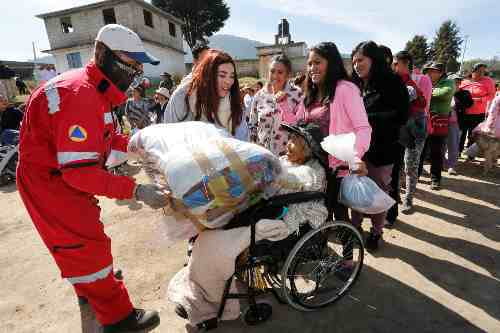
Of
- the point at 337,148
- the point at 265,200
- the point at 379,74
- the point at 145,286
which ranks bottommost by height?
the point at 145,286

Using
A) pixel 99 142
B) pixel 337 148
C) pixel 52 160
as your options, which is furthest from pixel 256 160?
pixel 52 160

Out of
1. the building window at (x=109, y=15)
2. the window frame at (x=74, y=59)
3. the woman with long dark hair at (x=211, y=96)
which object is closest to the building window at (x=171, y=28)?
the building window at (x=109, y=15)

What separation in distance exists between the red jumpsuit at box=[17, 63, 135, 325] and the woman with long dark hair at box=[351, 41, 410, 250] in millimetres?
2128

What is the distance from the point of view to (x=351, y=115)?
2.24 metres

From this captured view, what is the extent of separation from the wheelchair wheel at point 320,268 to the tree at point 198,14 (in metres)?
32.9

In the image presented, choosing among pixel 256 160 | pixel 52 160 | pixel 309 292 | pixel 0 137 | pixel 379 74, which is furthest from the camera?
pixel 0 137

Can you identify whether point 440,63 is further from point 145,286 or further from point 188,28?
point 188,28

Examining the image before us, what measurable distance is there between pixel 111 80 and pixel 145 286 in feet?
6.31

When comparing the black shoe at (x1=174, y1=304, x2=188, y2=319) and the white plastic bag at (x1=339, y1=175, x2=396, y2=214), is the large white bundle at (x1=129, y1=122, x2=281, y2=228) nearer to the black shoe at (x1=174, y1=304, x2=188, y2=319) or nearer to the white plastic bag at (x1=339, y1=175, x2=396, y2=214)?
the white plastic bag at (x1=339, y1=175, x2=396, y2=214)

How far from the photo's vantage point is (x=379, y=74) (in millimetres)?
2598

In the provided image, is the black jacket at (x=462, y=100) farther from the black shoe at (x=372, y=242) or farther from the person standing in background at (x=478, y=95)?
the black shoe at (x=372, y=242)

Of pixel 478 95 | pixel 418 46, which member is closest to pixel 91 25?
pixel 478 95

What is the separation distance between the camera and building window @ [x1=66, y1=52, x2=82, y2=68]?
22812mm

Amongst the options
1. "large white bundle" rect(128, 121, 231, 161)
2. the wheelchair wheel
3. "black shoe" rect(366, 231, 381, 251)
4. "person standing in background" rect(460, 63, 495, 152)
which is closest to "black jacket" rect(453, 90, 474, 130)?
"person standing in background" rect(460, 63, 495, 152)
